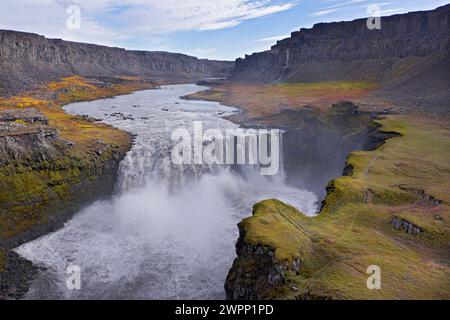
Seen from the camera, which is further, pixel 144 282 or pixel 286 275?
pixel 144 282

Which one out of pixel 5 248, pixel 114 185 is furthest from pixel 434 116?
pixel 5 248

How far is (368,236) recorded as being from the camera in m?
20.3

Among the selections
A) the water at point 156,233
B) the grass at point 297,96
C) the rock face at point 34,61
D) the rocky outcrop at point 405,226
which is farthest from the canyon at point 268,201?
the rock face at point 34,61

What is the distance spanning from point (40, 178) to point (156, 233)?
14.6m

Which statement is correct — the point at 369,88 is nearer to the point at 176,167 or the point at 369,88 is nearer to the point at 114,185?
the point at 176,167

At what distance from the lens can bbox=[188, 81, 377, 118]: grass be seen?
286 ft

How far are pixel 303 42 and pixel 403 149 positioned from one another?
137m

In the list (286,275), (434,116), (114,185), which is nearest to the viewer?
(286,275)

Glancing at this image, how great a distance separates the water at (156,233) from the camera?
86.3ft

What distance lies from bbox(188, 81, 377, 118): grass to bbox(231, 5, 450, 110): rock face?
6.03 metres

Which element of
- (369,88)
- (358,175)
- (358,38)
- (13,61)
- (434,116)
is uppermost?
(358,38)

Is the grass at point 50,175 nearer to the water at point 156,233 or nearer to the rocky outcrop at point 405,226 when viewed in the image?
the water at point 156,233

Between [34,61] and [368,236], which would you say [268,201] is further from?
[34,61]

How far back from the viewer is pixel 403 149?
3631 centimetres
